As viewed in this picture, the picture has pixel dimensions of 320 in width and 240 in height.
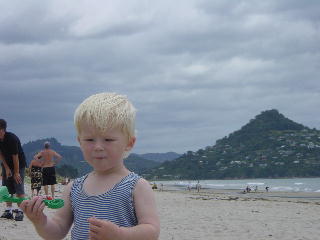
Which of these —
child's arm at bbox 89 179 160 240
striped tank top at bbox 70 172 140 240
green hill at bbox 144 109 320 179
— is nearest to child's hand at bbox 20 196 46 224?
striped tank top at bbox 70 172 140 240

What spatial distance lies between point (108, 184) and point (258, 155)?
147625mm

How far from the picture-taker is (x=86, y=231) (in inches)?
99.1

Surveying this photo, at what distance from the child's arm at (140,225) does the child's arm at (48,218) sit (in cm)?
34

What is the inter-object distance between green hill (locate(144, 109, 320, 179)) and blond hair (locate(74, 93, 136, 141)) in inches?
5260

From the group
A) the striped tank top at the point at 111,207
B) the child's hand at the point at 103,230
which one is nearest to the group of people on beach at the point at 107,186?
the striped tank top at the point at 111,207

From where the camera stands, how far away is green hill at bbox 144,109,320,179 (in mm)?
139375

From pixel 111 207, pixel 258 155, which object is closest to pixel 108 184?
pixel 111 207

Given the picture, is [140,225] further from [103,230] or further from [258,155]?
[258,155]

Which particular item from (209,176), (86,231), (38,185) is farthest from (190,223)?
(209,176)

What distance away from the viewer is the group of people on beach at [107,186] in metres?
2.43

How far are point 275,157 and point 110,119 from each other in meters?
144

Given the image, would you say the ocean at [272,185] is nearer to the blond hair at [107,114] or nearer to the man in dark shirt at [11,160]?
the man in dark shirt at [11,160]

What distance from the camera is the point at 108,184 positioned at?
8.42ft

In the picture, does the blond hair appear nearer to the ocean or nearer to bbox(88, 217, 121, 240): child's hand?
bbox(88, 217, 121, 240): child's hand
